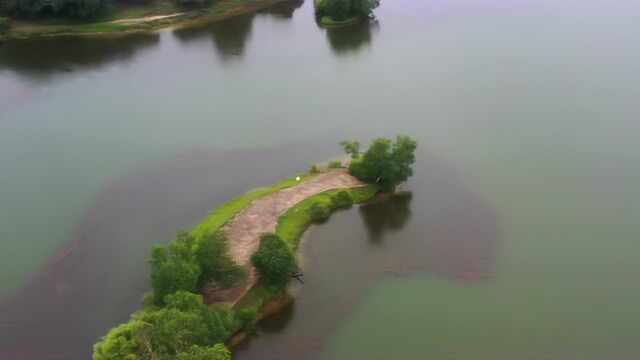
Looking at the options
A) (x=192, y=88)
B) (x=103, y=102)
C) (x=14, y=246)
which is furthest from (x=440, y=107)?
(x=14, y=246)

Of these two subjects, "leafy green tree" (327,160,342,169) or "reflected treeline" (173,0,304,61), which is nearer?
"leafy green tree" (327,160,342,169)

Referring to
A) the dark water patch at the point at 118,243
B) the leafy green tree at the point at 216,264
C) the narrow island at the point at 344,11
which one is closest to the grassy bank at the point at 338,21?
the narrow island at the point at 344,11

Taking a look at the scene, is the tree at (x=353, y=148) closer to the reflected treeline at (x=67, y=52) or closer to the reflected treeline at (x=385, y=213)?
the reflected treeline at (x=385, y=213)

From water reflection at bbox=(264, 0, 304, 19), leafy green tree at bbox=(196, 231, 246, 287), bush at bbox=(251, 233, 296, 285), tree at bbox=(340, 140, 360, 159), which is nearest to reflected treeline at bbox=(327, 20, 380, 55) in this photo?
water reflection at bbox=(264, 0, 304, 19)

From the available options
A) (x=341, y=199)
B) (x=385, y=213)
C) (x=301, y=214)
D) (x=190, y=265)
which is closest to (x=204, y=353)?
(x=190, y=265)

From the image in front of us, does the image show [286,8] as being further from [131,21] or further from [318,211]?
[318,211]

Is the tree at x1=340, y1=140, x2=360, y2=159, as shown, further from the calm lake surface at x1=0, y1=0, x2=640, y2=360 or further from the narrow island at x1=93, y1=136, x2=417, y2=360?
the calm lake surface at x1=0, y1=0, x2=640, y2=360

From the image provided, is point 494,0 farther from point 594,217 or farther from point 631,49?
point 594,217
